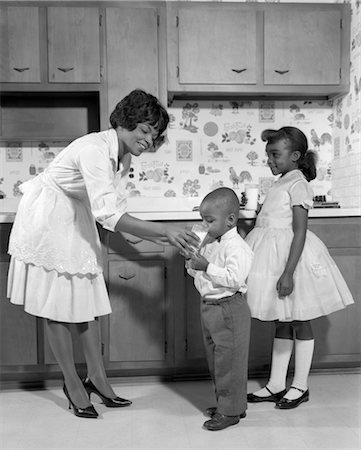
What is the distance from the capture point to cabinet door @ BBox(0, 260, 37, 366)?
2650 mm

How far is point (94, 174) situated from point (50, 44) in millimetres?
1578

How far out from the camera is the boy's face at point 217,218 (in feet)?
6.68

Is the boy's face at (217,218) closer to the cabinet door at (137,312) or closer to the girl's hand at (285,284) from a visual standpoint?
the girl's hand at (285,284)

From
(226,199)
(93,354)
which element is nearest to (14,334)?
(93,354)

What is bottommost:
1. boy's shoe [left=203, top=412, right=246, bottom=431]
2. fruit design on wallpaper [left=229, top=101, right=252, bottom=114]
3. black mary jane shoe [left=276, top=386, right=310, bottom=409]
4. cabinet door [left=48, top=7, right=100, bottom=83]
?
black mary jane shoe [left=276, top=386, right=310, bottom=409]

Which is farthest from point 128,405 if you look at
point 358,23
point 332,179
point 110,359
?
point 358,23

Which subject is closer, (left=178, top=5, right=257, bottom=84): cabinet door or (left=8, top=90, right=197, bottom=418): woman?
(left=8, top=90, right=197, bottom=418): woman

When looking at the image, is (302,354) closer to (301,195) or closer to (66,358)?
(301,195)

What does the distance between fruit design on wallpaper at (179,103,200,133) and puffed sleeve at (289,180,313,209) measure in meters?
1.36

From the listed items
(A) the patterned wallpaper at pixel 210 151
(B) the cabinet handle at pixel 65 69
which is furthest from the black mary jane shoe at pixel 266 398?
(B) the cabinet handle at pixel 65 69

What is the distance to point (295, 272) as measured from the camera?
2330mm

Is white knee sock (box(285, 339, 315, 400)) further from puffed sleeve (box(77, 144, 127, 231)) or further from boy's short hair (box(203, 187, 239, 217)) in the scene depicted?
puffed sleeve (box(77, 144, 127, 231))

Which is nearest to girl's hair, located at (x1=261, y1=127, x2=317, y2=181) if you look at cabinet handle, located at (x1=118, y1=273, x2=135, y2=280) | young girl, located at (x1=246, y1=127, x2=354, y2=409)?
young girl, located at (x1=246, y1=127, x2=354, y2=409)

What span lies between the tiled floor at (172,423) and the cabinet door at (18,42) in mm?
1814
